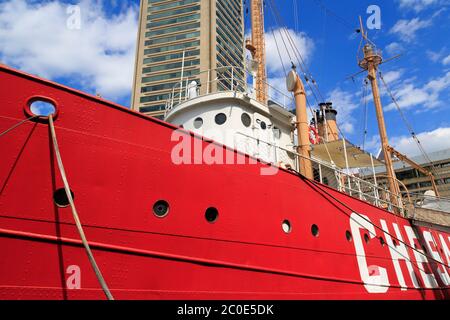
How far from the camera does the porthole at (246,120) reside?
848 cm

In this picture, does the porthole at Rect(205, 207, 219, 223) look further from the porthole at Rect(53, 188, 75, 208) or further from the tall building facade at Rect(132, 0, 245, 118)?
the tall building facade at Rect(132, 0, 245, 118)

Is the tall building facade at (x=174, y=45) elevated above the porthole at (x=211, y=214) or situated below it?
above

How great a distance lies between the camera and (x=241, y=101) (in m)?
8.45

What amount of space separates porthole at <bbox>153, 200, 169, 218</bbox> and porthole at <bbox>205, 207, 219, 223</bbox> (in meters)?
0.71

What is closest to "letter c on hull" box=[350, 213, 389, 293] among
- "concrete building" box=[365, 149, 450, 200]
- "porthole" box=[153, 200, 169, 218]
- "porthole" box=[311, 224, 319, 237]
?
"porthole" box=[311, 224, 319, 237]

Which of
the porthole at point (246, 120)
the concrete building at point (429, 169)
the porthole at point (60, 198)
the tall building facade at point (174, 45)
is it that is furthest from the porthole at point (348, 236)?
the tall building facade at point (174, 45)

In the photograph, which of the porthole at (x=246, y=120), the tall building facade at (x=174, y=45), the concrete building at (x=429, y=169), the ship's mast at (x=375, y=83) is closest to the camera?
the porthole at (x=246, y=120)

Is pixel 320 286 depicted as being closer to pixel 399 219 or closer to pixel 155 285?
pixel 155 285

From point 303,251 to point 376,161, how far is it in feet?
26.7

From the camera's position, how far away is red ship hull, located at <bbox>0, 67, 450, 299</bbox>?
148 inches

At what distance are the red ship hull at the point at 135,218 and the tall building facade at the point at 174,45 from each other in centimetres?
5746

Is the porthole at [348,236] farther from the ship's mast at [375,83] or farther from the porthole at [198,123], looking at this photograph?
the ship's mast at [375,83]
